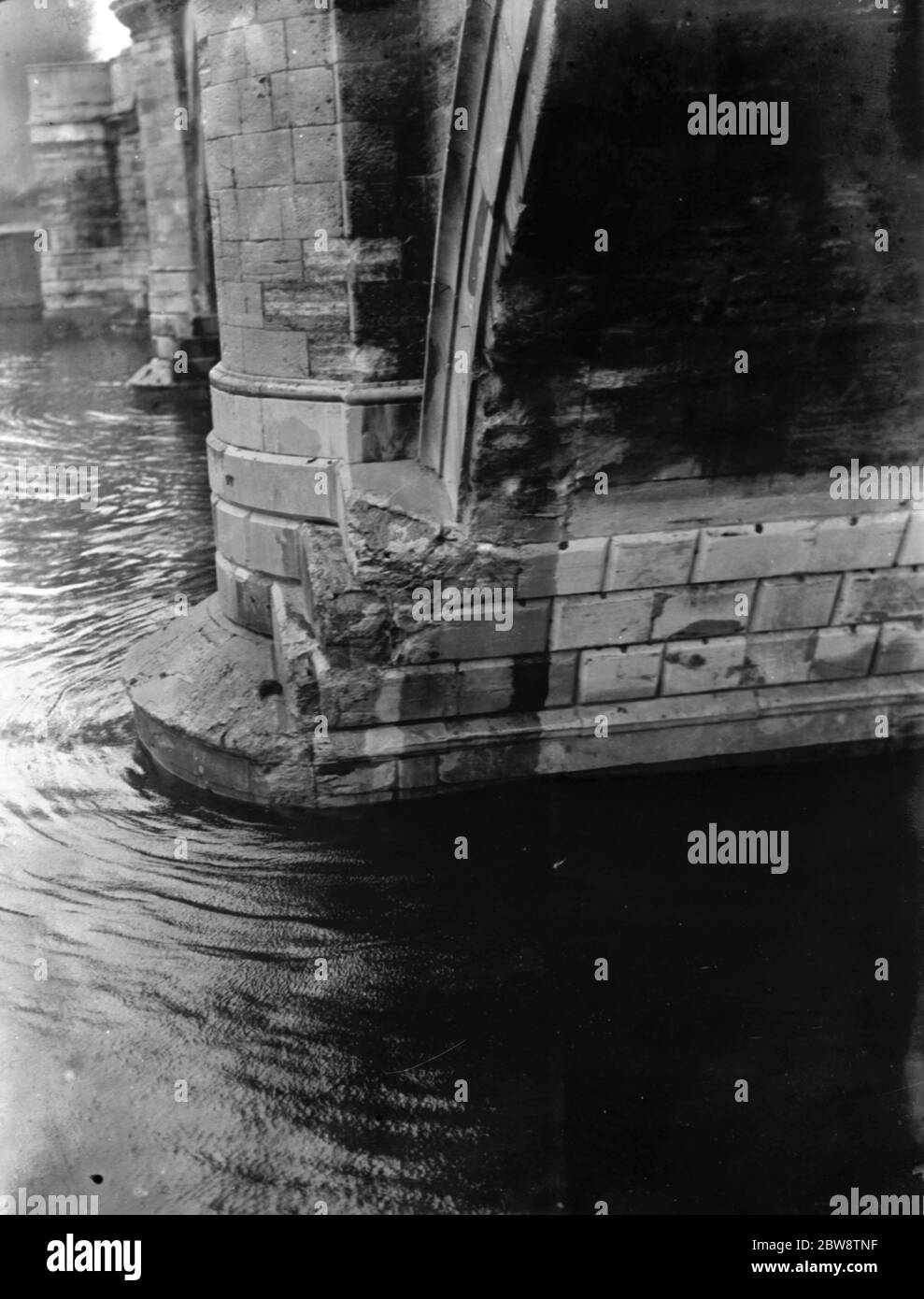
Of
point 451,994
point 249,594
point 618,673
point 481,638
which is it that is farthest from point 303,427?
point 451,994

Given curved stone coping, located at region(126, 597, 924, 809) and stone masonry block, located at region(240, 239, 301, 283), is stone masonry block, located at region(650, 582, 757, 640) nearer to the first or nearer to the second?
curved stone coping, located at region(126, 597, 924, 809)

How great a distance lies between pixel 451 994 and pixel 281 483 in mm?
→ 2374

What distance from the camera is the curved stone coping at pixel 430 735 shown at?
4.93 meters

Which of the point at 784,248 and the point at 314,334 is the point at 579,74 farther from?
the point at 314,334

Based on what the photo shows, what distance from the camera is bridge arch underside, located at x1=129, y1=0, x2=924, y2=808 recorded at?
377cm

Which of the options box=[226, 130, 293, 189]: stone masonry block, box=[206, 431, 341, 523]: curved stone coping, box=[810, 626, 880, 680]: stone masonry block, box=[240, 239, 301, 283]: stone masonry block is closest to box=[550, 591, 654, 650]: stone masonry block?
box=[810, 626, 880, 680]: stone masonry block

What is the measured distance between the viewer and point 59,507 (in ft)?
32.8

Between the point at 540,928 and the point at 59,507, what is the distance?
730 cm

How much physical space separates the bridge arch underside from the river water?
0.35 meters

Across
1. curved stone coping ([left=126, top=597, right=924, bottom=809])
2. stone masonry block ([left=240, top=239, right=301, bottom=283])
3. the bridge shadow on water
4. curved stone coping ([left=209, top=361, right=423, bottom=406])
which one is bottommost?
the bridge shadow on water

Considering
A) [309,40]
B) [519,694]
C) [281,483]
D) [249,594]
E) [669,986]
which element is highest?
[309,40]

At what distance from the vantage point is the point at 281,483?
16.5 feet

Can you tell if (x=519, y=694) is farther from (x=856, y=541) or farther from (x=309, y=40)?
(x=309, y=40)

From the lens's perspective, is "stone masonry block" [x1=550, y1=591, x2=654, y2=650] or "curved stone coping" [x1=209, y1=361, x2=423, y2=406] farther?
"stone masonry block" [x1=550, y1=591, x2=654, y2=650]
